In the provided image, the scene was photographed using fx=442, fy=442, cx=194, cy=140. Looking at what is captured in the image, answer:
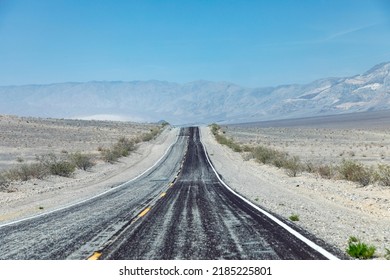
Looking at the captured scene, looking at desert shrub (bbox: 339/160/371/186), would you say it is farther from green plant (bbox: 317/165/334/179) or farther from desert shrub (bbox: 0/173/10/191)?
desert shrub (bbox: 0/173/10/191)

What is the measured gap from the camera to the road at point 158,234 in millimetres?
7566

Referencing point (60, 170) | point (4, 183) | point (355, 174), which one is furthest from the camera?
point (60, 170)

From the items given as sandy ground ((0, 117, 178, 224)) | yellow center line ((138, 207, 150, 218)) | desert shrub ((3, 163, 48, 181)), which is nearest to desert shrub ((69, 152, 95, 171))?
sandy ground ((0, 117, 178, 224))

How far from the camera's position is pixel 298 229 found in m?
9.41

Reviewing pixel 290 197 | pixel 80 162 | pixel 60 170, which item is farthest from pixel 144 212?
pixel 80 162

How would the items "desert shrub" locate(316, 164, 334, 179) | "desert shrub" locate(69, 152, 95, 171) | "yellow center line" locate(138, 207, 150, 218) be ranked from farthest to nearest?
1. "desert shrub" locate(69, 152, 95, 171)
2. "desert shrub" locate(316, 164, 334, 179)
3. "yellow center line" locate(138, 207, 150, 218)

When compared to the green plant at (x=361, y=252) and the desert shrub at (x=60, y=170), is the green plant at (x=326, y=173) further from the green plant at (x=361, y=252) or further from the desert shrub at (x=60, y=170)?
the green plant at (x=361, y=252)

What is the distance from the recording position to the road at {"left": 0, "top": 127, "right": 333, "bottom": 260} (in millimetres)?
7566

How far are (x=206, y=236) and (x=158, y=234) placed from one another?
1.03 metres

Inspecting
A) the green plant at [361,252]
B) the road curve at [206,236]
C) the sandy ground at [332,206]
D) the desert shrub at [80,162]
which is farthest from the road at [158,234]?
the desert shrub at [80,162]

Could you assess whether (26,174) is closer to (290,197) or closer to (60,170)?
(60,170)

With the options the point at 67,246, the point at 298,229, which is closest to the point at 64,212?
the point at 67,246

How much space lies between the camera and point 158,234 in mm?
9156
